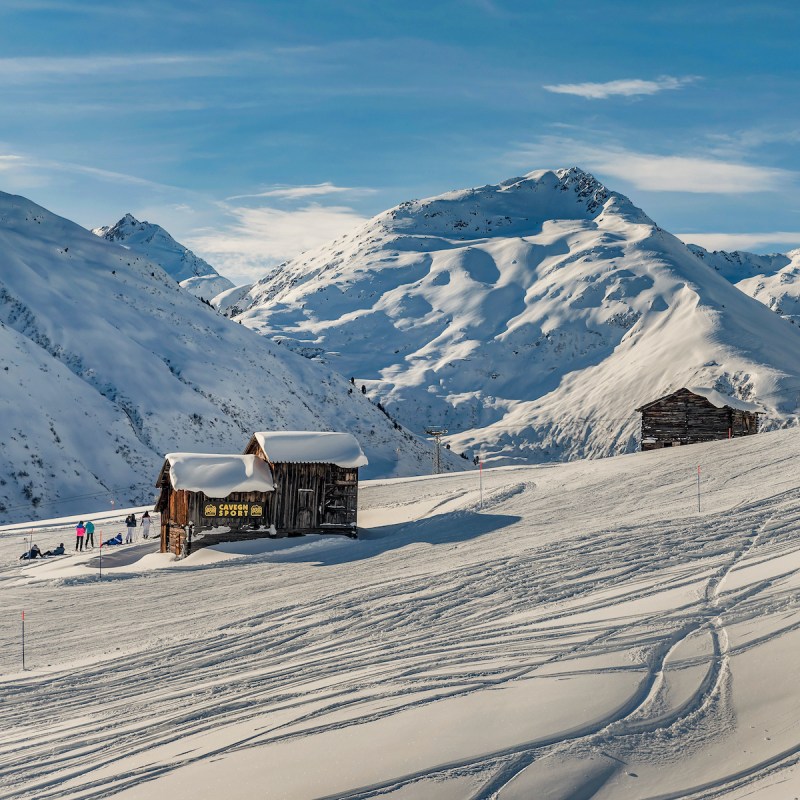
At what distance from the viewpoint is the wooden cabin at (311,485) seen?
32.1m

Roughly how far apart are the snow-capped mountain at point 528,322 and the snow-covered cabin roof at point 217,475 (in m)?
60.4

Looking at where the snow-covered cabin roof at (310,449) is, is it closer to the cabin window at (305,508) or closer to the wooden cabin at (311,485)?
the wooden cabin at (311,485)

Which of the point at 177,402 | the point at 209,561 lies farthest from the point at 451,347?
the point at 209,561

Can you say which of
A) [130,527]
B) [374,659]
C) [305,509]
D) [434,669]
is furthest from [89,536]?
[434,669]

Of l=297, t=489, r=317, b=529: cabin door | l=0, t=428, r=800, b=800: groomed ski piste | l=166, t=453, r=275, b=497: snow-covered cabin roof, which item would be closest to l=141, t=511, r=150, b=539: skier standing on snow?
l=166, t=453, r=275, b=497: snow-covered cabin roof

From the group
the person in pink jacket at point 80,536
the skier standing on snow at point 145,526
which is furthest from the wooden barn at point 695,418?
the person in pink jacket at point 80,536

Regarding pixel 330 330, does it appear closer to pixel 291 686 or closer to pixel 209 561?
A: pixel 209 561

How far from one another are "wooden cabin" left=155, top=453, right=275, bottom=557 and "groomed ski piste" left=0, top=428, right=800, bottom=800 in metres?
2.31

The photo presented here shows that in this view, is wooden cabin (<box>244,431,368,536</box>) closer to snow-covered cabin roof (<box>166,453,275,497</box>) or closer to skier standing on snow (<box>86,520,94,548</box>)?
snow-covered cabin roof (<box>166,453,275,497</box>)

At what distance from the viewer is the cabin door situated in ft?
106

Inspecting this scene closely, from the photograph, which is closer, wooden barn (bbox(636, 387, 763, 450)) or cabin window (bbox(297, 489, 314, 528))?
cabin window (bbox(297, 489, 314, 528))

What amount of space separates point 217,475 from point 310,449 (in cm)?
340

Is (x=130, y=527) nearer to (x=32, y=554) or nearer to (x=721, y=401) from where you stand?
(x=32, y=554)

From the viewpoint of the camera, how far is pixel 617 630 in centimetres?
1634
